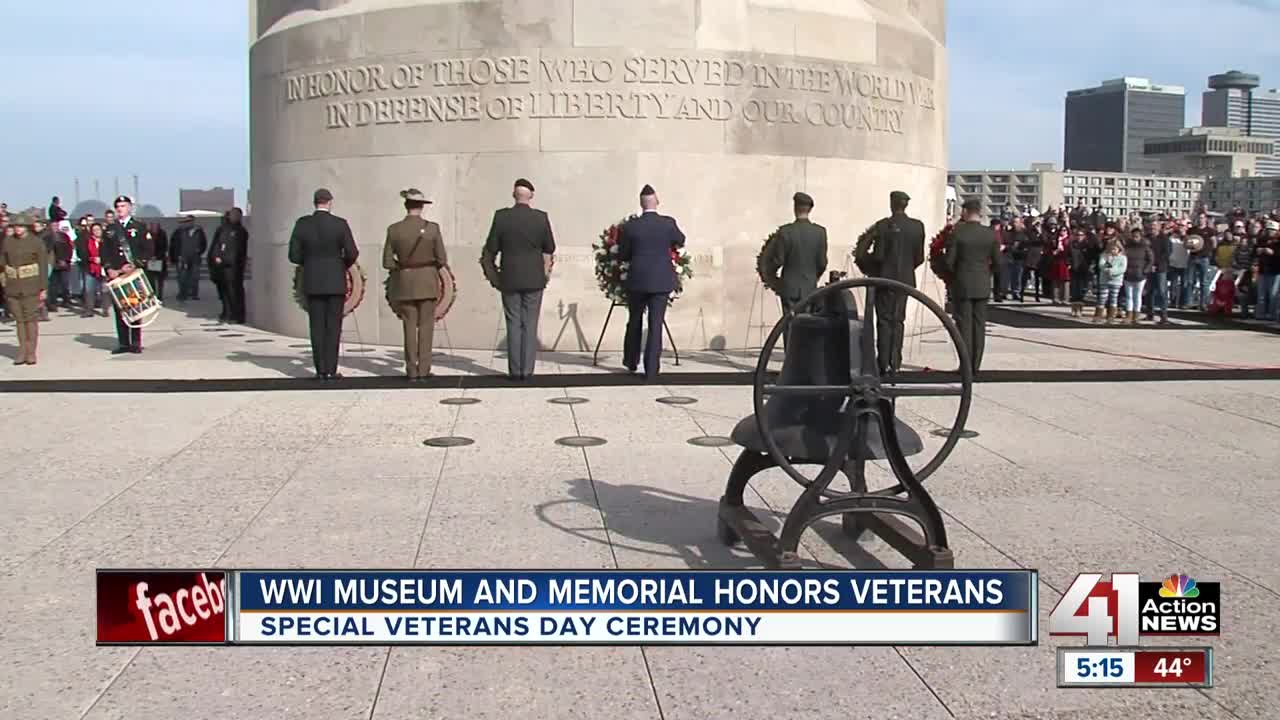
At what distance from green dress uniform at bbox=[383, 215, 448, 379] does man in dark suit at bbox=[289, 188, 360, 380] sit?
492 mm

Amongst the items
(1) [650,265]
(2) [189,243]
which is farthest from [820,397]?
(2) [189,243]

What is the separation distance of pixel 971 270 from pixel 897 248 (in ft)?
2.61

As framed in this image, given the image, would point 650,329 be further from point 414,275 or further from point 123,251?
point 123,251

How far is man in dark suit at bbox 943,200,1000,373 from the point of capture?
1195cm

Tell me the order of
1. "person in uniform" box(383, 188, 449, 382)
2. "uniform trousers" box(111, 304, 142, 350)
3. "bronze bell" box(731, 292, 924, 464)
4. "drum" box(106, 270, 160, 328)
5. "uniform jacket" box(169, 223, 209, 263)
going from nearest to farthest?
"bronze bell" box(731, 292, 924, 464) < "person in uniform" box(383, 188, 449, 382) < "drum" box(106, 270, 160, 328) < "uniform trousers" box(111, 304, 142, 350) < "uniform jacket" box(169, 223, 209, 263)

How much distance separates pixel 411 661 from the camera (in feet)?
14.3

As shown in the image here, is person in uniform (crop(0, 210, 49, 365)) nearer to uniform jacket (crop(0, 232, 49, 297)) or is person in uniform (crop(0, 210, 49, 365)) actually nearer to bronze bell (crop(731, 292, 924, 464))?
uniform jacket (crop(0, 232, 49, 297))

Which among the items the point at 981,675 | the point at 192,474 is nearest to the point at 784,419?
the point at 981,675

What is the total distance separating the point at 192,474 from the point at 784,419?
3961mm

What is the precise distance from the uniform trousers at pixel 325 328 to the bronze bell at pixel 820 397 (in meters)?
7.23

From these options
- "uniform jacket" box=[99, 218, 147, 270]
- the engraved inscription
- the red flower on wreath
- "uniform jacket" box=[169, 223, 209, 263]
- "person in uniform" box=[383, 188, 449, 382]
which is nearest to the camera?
"person in uniform" box=[383, 188, 449, 382]

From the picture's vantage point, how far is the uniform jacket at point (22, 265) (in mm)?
13188

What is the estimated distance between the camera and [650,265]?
11.9 meters

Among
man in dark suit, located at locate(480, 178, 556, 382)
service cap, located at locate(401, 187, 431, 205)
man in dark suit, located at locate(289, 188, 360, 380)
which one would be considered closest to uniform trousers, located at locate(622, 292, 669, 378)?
man in dark suit, located at locate(480, 178, 556, 382)
